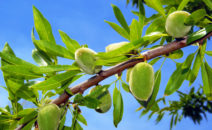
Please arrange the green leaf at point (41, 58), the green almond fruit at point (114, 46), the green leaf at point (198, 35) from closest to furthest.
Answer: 1. the green leaf at point (198, 35)
2. the green almond fruit at point (114, 46)
3. the green leaf at point (41, 58)

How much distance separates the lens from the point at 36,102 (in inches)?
35.9

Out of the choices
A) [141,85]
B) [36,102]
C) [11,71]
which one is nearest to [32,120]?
[36,102]

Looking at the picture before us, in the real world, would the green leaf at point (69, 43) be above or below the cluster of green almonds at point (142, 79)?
above

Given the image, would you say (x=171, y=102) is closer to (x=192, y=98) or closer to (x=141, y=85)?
(x=192, y=98)

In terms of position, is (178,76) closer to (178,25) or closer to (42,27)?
(178,25)

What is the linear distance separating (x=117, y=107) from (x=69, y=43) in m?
0.29

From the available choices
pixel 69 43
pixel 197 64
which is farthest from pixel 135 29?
pixel 197 64

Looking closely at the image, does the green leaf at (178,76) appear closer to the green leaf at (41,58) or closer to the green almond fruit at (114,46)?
the green almond fruit at (114,46)

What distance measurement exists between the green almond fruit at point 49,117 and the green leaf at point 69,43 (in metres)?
0.19

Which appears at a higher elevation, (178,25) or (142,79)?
(178,25)

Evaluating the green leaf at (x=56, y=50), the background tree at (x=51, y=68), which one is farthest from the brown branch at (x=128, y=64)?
the green leaf at (x=56, y=50)

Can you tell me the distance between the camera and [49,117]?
751 mm

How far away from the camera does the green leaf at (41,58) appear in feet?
2.94

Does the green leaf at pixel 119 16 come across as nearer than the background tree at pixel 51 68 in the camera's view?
No
